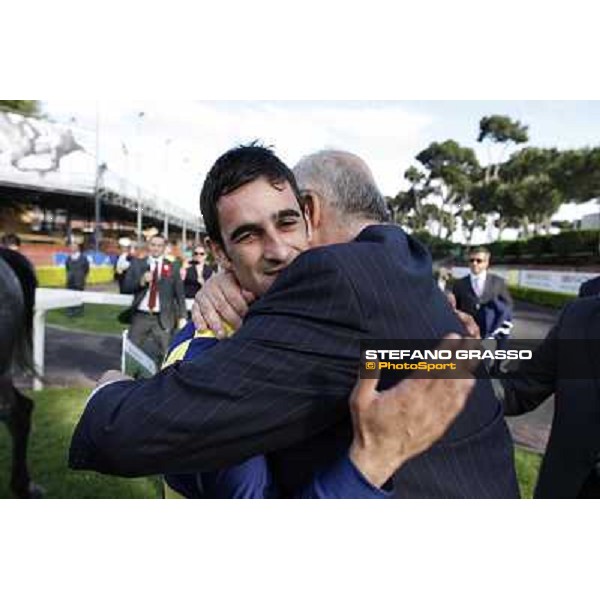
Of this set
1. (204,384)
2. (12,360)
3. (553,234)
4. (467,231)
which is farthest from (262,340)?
(12,360)

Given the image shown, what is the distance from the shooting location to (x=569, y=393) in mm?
1291

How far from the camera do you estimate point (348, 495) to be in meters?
0.72

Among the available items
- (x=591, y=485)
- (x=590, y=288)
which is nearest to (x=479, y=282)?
(x=590, y=288)

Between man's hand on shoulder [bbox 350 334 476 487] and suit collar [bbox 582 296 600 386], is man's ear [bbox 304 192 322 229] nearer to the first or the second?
man's hand on shoulder [bbox 350 334 476 487]

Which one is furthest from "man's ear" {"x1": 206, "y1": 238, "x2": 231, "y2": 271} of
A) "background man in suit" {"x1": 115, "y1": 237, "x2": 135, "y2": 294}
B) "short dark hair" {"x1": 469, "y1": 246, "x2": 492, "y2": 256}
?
"background man in suit" {"x1": 115, "y1": 237, "x2": 135, "y2": 294}

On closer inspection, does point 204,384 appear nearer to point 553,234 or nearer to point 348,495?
point 348,495

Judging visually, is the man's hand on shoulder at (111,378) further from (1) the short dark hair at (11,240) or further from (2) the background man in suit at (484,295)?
(1) the short dark hair at (11,240)

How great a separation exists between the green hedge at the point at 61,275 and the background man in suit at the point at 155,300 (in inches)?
19.6

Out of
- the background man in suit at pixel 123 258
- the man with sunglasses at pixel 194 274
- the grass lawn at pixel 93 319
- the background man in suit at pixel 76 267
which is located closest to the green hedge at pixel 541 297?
the man with sunglasses at pixel 194 274

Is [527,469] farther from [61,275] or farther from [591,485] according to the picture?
[61,275]

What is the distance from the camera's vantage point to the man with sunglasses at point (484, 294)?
173 cm

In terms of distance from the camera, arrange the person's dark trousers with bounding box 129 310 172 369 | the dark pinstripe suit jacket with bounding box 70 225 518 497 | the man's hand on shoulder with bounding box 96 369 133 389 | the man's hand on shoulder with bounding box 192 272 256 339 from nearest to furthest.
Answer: the dark pinstripe suit jacket with bounding box 70 225 518 497 < the man's hand on shoulder with bounding box 96 369 133 389 < the man's hand on shoulder with bounding box 192 272 256 339 < the person's dark trousers with bounding box 129 310 172 369

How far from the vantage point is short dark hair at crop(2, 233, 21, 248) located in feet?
8.76

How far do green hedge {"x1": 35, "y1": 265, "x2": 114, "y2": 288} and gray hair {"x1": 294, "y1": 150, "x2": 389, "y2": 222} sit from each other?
2.69 metres
